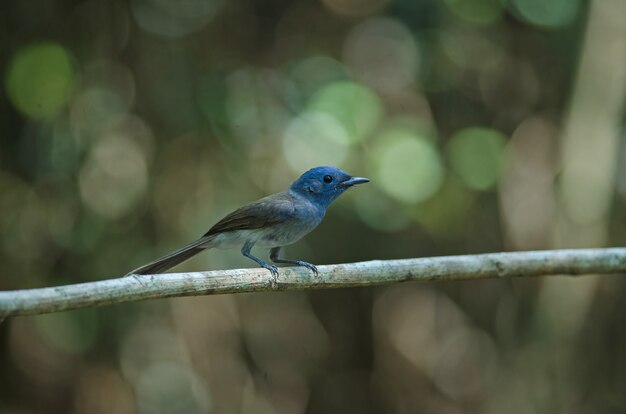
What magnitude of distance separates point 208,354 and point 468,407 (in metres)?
2.43

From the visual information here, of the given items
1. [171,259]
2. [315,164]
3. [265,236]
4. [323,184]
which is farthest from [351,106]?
[171,259]

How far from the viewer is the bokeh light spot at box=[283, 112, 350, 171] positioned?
19.9 ft

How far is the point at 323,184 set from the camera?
4.38 metres

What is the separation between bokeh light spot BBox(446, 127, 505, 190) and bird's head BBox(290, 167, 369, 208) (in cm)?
246

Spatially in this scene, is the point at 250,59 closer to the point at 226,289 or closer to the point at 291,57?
the point at 291,57

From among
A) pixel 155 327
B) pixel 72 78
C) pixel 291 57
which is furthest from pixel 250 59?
pixel 155 327

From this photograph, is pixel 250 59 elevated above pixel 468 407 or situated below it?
above

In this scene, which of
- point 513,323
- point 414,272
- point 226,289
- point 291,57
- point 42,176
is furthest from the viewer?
point 291,57

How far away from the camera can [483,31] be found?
7055 millimetres

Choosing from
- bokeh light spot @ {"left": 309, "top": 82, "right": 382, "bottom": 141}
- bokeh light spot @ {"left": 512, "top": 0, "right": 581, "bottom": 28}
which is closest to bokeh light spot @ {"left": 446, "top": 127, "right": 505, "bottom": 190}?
bokeh light spot @ {"left": 309, "top": 82, "right": 382, "bottom": 141}

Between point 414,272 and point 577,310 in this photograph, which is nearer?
point 414,272

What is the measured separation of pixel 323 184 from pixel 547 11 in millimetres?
3723

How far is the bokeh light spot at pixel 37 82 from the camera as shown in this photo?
18.9 feet

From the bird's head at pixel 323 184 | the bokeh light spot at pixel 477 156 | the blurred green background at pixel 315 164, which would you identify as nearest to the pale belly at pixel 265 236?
the bird's head at pixel 323 184
